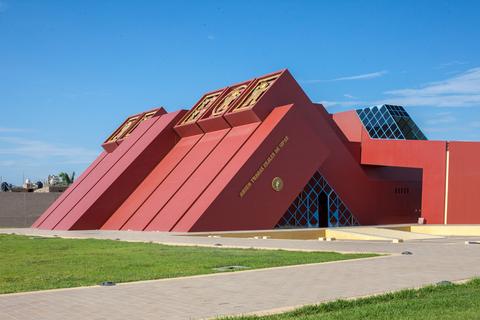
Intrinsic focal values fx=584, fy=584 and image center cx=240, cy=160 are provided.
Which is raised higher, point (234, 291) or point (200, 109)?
point (200, 109)

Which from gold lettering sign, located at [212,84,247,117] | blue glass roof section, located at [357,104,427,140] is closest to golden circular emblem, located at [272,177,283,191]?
gold lettering sign, located at [212,84,247,117]

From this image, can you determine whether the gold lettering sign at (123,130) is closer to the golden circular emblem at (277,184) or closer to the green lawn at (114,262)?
the golden circular emblem at (277,184)

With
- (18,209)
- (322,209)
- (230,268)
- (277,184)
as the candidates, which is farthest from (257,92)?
(18,209)

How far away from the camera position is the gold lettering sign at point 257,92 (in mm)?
28406

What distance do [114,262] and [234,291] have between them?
4.88m

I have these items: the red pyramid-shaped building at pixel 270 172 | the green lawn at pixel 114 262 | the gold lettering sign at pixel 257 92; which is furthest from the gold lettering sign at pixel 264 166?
the green lawn at pixel 114 262

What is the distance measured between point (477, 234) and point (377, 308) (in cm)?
2076

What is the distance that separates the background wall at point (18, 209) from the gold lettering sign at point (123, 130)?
7.71 metres

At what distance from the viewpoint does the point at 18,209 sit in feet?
137

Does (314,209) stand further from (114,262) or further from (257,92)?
(114,262)

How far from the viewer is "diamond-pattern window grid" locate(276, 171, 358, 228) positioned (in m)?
27.4

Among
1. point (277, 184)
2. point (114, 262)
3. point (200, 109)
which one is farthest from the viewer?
point (200, 109)

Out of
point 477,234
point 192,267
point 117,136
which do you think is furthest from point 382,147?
point 192,267

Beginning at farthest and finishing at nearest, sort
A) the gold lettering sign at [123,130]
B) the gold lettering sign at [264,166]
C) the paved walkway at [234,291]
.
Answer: the gold lettering sign at [123,130]
the gold lettering sign at [264,166]
the paved walkway at [234,291]
